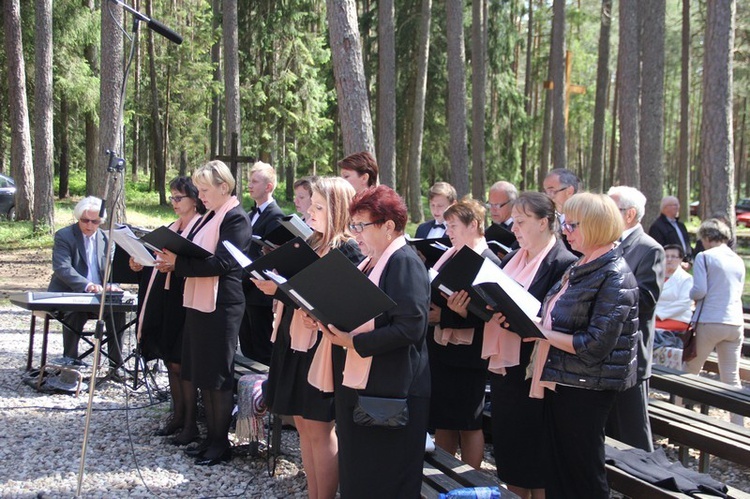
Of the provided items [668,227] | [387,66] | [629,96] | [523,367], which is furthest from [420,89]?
[523,367]

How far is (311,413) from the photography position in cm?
386

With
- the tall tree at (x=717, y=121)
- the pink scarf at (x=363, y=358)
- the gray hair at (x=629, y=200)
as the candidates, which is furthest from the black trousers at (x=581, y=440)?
the tall tree at (x=717, y=121)

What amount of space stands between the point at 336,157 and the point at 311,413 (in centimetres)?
2503

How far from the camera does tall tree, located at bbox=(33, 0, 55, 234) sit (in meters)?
16.1

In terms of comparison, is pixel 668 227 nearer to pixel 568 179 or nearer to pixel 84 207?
pixel 568 179

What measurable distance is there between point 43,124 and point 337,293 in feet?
50.3

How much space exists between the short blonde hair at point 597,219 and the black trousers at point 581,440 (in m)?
0.74

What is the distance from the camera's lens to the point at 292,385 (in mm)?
3938

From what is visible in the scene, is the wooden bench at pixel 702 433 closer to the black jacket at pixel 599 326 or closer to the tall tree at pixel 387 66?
the black jacket at pixel 599 326

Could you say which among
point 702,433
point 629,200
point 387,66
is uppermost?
point 387,66

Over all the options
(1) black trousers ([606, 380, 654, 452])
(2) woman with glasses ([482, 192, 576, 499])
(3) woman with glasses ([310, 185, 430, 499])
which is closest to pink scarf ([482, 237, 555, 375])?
(2) woman with glasses ([482, 192, 576, 499])

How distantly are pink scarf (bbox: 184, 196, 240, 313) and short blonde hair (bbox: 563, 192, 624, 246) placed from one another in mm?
2506

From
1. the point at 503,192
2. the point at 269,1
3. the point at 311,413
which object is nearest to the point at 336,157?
the point at 269,1

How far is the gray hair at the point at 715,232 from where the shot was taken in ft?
21.5
